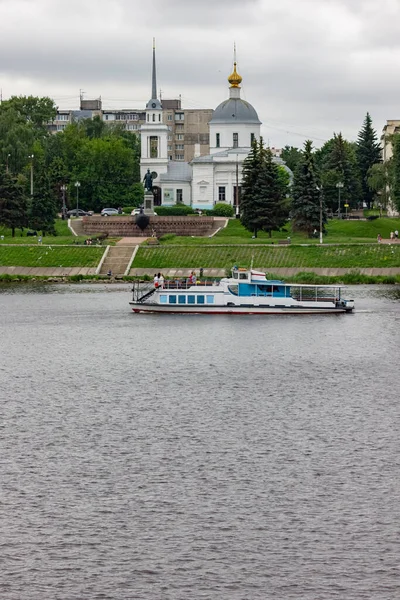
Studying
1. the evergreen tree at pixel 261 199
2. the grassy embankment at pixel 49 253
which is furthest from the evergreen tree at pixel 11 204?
the evergreen tree at pixel 261 199

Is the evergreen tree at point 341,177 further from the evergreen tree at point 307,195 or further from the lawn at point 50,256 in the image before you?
the lawn at point 50,256

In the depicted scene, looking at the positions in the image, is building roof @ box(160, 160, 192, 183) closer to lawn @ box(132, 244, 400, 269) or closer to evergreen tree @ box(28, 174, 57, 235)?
evergreen tree @ box(28, 174, 57, 235)

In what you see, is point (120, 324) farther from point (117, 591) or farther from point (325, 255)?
point (117, 591)

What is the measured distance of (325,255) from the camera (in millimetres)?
115812

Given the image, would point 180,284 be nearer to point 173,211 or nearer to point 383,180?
point 383,180

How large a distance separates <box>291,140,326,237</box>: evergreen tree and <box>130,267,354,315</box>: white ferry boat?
130ft

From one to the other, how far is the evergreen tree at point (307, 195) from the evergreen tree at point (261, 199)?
1.90 metres

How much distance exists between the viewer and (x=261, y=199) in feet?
424

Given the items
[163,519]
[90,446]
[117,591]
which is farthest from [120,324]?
[117,591]

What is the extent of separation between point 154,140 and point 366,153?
1158 inches

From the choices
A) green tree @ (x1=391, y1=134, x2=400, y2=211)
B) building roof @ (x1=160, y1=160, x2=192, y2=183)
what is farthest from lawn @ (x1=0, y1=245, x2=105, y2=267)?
building roof @ (x1=160, y1=160, x2=192, y2=183)

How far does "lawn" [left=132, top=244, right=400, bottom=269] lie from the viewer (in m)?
114

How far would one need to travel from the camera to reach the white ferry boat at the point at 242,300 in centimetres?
8769

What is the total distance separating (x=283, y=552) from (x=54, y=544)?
572 centimetres
